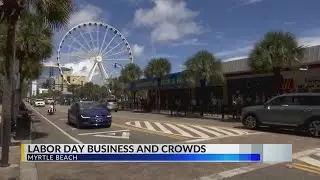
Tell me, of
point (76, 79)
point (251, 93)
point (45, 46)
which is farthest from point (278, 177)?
point (76, 79)

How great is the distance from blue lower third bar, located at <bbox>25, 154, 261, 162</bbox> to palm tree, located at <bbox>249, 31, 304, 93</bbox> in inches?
739

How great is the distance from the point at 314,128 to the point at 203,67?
66.2 ft

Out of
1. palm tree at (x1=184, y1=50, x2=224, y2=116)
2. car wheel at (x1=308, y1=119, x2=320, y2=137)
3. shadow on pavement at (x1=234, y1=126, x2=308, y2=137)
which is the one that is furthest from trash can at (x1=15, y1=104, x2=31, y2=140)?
palm tree at (x1=184, y1=50, x2=224, y2=116)

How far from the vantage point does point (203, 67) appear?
37.6m

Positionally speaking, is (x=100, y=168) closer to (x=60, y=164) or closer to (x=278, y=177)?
(x=60, y=164)

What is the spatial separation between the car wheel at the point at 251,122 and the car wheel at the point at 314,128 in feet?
10.1

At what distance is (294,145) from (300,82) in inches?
740

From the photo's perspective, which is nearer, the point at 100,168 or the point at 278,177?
the point at 278,177

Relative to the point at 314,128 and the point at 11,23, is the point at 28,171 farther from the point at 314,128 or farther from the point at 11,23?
the point at 314,128

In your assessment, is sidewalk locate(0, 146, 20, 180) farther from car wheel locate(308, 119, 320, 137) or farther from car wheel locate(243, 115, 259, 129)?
car wheel locate(243, 115, 259, 129)

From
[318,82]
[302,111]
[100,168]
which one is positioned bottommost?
[100,168]

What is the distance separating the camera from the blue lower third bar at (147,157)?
9.57 m

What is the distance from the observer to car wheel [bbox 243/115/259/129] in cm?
2081

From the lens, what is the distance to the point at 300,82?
32281 mm
